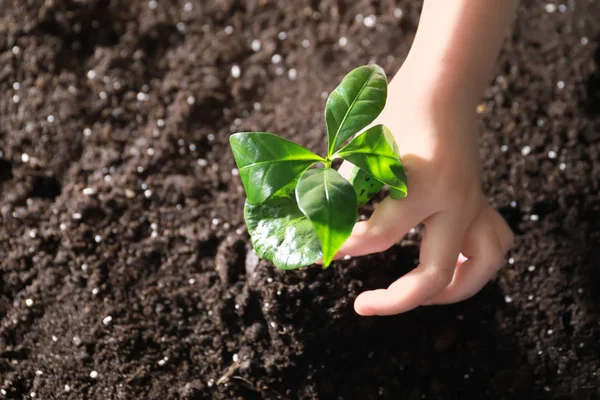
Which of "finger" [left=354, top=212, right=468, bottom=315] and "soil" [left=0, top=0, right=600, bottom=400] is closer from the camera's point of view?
"finger" [left=354, top=212, right=468, bottom=315]

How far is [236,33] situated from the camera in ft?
5.80

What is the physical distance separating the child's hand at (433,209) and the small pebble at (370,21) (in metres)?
Result: 0.65

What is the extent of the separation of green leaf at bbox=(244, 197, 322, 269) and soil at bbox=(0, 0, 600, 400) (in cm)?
24

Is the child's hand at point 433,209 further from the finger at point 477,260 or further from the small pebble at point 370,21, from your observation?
the small pebble at point 370,21

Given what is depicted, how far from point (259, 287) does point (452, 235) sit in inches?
16.8

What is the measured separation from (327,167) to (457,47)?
0.41m

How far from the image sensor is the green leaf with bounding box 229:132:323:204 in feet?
2.98

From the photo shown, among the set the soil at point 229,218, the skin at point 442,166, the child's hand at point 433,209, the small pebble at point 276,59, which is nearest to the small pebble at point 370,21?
the soil at point 229,218

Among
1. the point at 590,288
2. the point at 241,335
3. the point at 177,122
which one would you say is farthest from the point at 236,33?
the point at 590,288

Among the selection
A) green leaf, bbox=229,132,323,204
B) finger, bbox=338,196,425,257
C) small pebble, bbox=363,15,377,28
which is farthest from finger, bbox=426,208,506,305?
small pebble, bbox=363,15,377,28

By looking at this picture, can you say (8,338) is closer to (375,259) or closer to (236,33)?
(375,259)

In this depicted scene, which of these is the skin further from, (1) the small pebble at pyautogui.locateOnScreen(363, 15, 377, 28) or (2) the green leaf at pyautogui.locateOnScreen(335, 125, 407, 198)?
(1) the small pebble at pyautogui.locateOnScreen(363, 15, 377, 28)

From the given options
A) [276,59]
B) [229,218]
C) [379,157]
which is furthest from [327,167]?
[276,59]

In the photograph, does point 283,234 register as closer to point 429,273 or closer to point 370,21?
point 429,273
